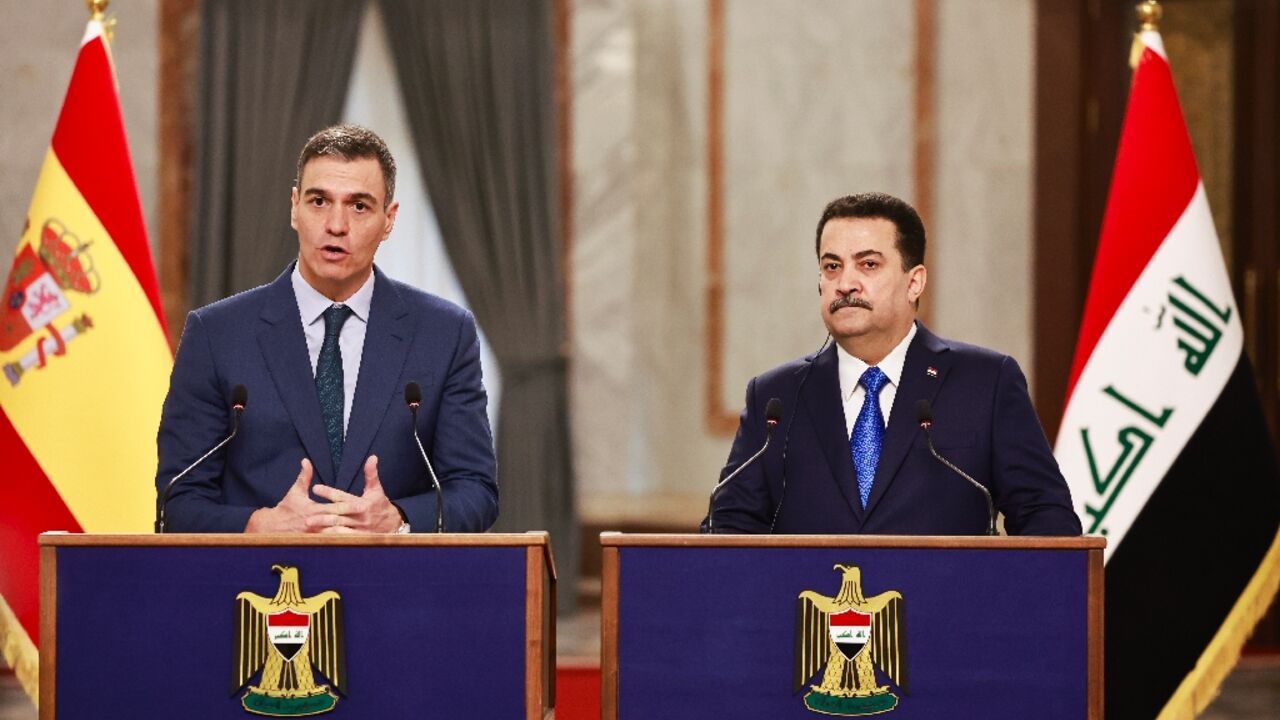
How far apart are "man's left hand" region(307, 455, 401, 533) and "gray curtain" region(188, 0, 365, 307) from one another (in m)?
4.17

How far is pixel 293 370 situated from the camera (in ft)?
10.6

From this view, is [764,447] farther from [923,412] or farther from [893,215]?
[893,215]

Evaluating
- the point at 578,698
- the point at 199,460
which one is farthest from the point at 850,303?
the point at 578,698

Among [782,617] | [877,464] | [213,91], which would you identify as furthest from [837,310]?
[213,91]

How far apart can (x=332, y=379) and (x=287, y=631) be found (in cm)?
80

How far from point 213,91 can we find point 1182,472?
4.45 m

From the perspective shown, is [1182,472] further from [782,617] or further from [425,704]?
[425,704]

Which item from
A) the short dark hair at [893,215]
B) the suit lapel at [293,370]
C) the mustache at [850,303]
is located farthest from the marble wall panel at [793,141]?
the suit lapel at [293,370]

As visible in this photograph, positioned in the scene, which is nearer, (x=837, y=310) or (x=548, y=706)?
(x=548, y=706)

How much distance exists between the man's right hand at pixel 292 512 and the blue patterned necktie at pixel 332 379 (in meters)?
0.25

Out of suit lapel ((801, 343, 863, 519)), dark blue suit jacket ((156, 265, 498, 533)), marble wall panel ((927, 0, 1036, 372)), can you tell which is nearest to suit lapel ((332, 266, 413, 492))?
dark blue suit jacket ((156, 265, 498, 533))

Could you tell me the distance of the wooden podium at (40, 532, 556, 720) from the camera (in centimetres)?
257

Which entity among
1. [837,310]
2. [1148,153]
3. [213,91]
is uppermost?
[213,91]

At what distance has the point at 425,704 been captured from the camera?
101 inches
